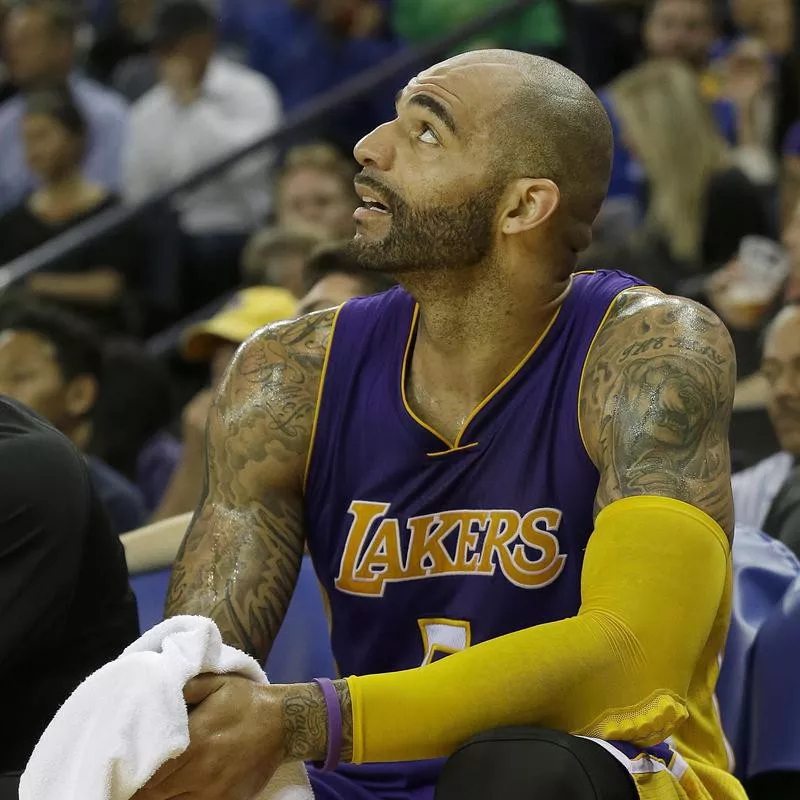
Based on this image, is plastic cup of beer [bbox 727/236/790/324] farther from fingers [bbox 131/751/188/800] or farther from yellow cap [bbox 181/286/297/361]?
fingers [bbox 131/751/188/800]

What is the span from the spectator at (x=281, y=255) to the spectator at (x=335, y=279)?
1.53 m

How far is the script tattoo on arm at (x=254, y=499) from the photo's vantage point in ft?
8.09

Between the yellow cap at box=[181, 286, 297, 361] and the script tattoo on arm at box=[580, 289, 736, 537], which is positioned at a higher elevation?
the script tattoo on arm at box=[580, 289, 736, 537]

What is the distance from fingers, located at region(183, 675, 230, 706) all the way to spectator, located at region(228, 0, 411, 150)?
5520 mm

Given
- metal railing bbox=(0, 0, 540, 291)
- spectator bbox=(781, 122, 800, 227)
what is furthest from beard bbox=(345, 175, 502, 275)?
metal railing bbox=(0, 0, 540, 291)

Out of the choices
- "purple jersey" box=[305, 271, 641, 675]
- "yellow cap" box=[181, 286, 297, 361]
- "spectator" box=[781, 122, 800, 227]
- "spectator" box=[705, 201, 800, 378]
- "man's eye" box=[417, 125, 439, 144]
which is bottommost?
"spectator" box=[705, 201, 800, 378]

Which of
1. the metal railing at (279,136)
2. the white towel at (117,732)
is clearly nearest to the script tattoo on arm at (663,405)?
the white towel at (117,732)

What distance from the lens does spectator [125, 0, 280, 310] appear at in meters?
6.46

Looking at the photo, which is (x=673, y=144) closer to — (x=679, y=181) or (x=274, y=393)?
(x=679, y=181)

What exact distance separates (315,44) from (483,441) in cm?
521

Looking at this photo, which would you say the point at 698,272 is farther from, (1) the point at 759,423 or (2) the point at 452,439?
(2) the point at 452,439

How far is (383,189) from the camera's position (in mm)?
2492

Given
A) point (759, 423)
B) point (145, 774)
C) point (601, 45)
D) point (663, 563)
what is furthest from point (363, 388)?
point (601, 45)

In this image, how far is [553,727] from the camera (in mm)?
2121
